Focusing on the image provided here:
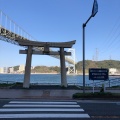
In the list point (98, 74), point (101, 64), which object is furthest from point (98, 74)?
point (101, 64)

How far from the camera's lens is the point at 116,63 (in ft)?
463

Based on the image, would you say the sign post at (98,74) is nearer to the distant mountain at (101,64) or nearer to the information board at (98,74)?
the information board at (98,74)

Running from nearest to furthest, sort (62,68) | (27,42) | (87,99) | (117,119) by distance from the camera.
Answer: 1. (117,119)
2. (87,99)
3. (27,42)
4. (62,68)

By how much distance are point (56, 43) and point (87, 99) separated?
41.6 feet

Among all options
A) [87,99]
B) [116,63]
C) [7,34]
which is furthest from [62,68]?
[116,63]

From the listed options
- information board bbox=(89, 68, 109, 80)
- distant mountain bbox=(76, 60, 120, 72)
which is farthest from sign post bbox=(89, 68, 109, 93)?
distant mountain bbox=(76, 60, 120, 72)

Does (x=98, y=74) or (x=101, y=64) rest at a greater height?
(x=101, y=64)

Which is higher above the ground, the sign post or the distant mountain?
the distant mountain

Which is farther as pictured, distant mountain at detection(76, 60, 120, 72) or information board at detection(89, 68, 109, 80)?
distant mountain at detection(76, 60, 120, 72)

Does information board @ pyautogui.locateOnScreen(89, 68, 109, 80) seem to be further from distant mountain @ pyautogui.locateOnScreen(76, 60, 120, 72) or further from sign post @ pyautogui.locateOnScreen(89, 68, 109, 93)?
distant mountain @ pyautogui.locateOnScreen(76, 60, 120, 72)

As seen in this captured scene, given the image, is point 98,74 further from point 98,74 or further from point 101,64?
point 101,64

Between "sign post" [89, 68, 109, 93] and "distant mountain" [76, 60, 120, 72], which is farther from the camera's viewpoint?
"distant mountain" [76, 60, 120, 72]

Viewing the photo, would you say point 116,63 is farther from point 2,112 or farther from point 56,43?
point 2,112

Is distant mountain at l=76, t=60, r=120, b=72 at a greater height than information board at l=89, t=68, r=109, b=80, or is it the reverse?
distant mountain at l=76, t=60, r=120, b=72
